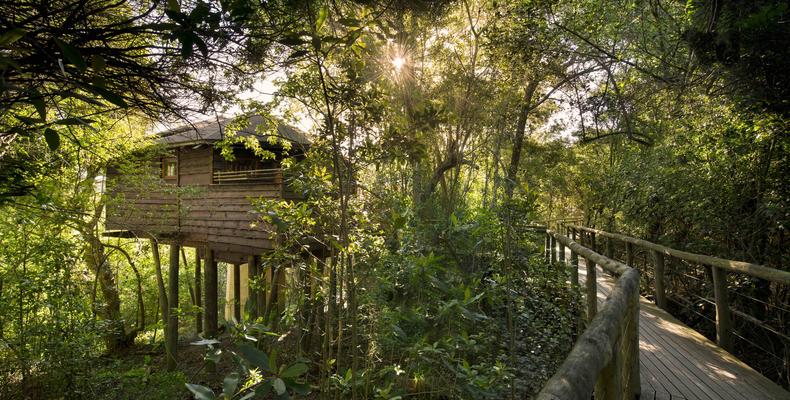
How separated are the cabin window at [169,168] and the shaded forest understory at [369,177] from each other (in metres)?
3.17

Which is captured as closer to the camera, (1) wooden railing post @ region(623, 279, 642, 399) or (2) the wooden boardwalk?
(1) wooden railing post @ region(623, 279, 642, 399)

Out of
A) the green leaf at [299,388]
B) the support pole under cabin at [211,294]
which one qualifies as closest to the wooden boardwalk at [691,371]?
the green leaf at [299,388]

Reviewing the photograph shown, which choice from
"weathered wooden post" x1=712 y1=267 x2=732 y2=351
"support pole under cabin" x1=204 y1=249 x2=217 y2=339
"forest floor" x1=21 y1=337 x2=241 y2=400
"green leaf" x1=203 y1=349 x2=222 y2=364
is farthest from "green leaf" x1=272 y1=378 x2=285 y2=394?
"support pole under cabin" x1=204 y1=249 x2=217 y2=339

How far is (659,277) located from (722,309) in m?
1.41

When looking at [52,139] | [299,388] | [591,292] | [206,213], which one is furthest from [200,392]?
[206,213]

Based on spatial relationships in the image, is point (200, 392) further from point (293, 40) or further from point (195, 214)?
point (195, 214)

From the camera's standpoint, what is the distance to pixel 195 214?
9.82 meters

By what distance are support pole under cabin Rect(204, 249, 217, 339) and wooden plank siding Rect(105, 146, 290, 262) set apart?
1.36 feet

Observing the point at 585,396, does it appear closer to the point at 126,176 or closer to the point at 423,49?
the point at 423,49

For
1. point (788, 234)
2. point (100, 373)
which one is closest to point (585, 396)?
point (788, 234)

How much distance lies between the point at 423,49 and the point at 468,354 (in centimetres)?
532

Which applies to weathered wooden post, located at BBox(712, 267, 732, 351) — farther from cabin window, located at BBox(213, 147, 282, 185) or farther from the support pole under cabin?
cabin window, located at BBox(213, 147, 282, 185)

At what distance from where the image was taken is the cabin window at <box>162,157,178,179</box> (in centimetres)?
1306

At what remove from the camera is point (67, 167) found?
289 inches
